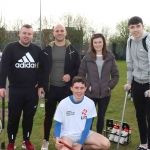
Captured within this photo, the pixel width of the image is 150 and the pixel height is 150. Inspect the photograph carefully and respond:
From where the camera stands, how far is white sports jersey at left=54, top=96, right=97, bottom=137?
368cm

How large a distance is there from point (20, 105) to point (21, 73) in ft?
1.81

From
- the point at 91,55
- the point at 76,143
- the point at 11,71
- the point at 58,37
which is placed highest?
the point at 58,37

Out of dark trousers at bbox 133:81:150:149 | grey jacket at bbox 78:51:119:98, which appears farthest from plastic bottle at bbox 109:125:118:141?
grey jacket at bbox 78:51:119:98

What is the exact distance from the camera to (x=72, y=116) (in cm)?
370

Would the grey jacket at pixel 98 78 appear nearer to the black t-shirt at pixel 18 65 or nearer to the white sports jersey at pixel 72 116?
the white sports jersey at pixel 72 116

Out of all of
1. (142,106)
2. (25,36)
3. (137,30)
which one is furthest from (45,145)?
(137,30)

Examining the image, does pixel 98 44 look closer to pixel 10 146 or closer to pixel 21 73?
pixel 21 73

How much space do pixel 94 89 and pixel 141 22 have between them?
1322 millimetres

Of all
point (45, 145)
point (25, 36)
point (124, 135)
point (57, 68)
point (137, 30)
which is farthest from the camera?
point (124, 135)

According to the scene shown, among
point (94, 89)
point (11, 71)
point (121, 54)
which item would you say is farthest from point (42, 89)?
point (121, 54)

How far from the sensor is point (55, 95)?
4391mm

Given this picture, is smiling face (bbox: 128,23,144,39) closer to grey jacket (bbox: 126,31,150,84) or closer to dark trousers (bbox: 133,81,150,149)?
grey jacket (bbox: 126,31,150,84)

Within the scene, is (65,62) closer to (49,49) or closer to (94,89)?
(49,49)

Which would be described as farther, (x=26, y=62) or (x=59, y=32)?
(x=59, y=32)
